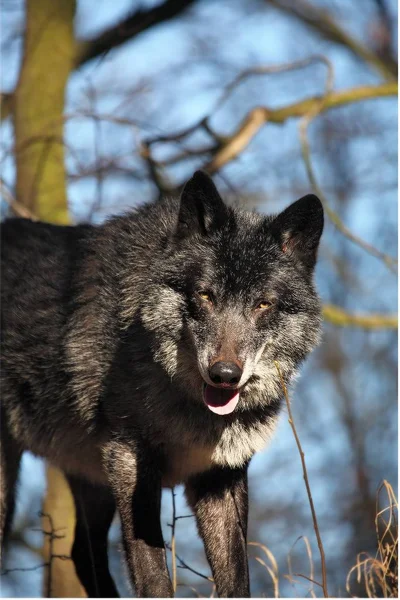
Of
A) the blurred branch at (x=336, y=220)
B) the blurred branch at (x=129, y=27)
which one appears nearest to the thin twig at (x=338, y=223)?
the blurred branch at (x=336, y=220)

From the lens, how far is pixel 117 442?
4.82 meters

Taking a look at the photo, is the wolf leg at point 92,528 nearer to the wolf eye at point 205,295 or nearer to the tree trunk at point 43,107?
the wolf eye at point 205,295

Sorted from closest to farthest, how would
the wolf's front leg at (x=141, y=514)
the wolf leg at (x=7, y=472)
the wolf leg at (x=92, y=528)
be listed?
the wolf's front leg at (x=141, y=514)
the wolf leg at (x=7, y=472)
the wolf leg at (x=92, y=528)

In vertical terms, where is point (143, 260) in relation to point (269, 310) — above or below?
above

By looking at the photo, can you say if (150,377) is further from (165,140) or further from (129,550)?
(165,140)

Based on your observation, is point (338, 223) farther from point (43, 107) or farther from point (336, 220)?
point (43, 107)

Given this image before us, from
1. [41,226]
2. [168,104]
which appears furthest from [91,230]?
[168,104]

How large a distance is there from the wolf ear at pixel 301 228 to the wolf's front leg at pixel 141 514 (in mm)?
1437

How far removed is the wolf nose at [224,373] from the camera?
4184mm

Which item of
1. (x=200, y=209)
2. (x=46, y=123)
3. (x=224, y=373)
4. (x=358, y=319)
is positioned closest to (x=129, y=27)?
(x=46, y=123)

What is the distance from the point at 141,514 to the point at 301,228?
1.87 metres

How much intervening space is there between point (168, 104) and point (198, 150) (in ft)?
14.9

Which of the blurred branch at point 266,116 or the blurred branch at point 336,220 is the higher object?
the blurred branch at point 266,116

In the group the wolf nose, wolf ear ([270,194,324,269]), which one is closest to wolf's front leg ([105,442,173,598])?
the wolf nose
